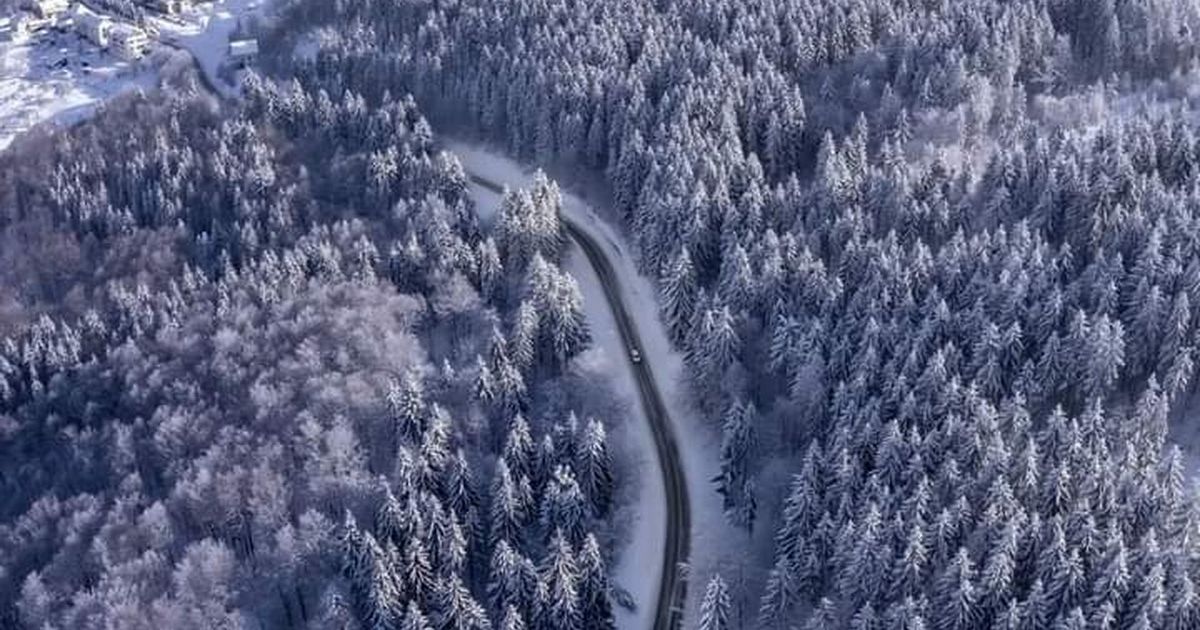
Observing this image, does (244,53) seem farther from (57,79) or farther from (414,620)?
(414,620)

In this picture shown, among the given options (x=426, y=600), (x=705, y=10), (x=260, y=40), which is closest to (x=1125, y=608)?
(x=426, y=600)

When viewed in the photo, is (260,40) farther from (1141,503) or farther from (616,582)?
(1141,503)

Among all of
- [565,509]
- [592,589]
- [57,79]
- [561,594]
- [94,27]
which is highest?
[565,509]

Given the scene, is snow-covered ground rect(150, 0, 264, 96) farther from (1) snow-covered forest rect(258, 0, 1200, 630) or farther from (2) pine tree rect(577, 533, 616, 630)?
(2) pine tree rect(577, 533, 616, 630)

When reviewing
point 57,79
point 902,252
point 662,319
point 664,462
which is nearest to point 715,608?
point 664,462

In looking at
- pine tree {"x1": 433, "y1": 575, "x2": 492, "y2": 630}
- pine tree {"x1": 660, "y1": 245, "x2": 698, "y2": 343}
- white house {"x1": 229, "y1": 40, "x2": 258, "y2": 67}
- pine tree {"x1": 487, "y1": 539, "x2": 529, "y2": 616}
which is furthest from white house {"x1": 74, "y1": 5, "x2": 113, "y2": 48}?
pine tree {"x1": 433, "y1": 575, "x2": 492, "y2": 630}

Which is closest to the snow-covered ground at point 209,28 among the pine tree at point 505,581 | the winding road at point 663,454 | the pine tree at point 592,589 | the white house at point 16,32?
the white house at point 16,32
